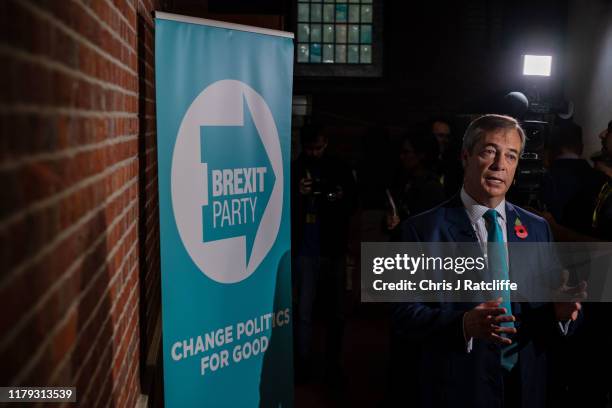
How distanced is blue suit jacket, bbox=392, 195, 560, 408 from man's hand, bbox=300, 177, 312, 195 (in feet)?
8.24

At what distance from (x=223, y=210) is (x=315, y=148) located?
2456 mm

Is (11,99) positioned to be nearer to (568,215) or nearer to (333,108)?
(568,215)

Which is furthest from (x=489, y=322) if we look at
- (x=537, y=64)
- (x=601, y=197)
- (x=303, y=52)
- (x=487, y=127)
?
(x=303, y=52)

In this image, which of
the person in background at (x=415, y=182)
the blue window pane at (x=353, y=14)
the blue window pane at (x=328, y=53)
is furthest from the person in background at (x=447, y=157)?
the blue window pane at (x=353, y=14)

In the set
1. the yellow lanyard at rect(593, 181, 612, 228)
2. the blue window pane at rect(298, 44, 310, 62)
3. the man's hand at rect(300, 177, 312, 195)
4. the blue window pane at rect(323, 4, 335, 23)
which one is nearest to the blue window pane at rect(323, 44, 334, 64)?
the blue window pane at rect(298, 44, 310, 62)

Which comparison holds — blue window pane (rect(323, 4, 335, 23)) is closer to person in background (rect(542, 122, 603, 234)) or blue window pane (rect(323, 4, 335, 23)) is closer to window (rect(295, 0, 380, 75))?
window (rect(295, 0, 380, 75))

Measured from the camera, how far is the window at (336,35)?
33.6ft

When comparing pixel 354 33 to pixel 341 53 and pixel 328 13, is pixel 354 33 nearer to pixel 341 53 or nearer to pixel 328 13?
pixel 341 53

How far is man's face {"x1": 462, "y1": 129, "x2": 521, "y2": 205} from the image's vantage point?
229cm

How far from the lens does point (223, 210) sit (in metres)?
Result: 2.57

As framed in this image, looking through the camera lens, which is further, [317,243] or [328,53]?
[328,53]

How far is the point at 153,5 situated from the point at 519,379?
7.64ft

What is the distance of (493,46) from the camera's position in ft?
33.7

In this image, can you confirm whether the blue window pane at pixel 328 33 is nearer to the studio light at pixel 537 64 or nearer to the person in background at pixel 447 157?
the studio light at pixel 537 64
